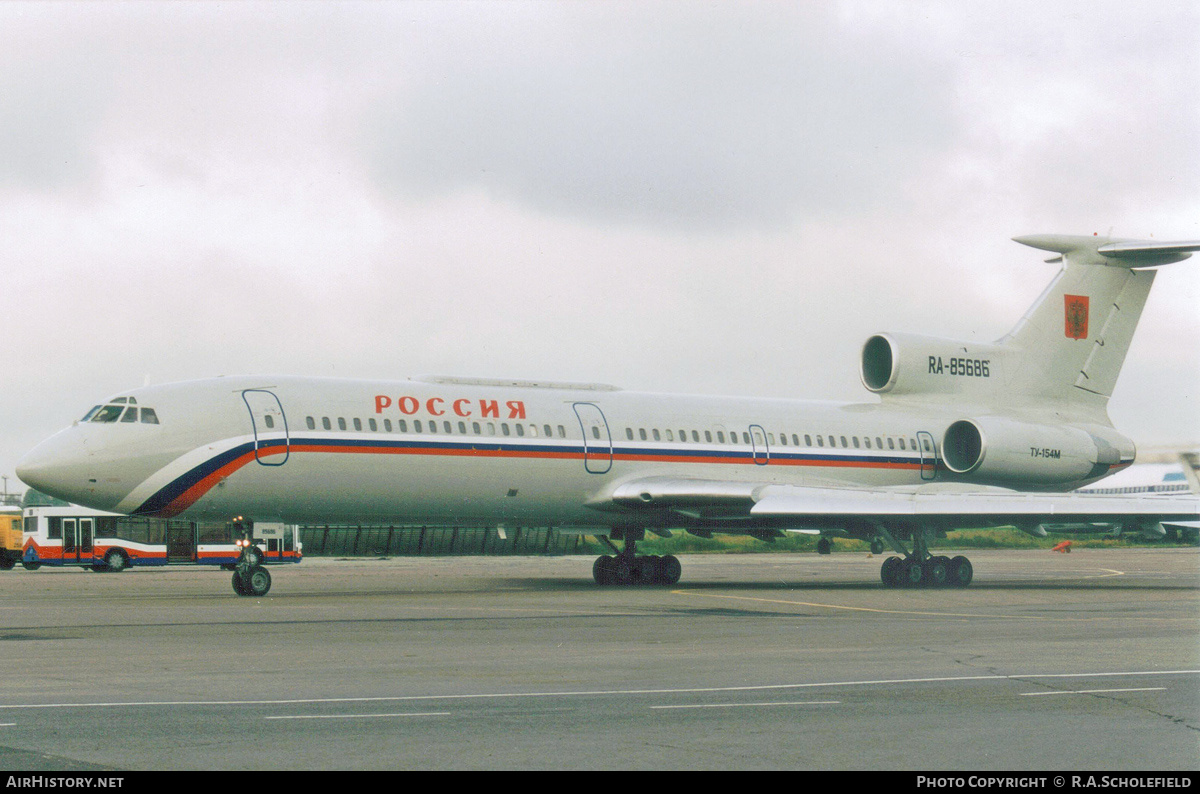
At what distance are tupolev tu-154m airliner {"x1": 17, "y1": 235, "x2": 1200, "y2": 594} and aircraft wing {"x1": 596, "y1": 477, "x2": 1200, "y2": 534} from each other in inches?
2.6

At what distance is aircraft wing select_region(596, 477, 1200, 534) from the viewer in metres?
28.9

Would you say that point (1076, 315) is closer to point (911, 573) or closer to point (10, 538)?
point (911, 573)

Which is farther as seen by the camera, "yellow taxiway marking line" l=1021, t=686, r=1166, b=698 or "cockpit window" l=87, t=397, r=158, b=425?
"cockpit window" l=87, t=397, r=158, b=425

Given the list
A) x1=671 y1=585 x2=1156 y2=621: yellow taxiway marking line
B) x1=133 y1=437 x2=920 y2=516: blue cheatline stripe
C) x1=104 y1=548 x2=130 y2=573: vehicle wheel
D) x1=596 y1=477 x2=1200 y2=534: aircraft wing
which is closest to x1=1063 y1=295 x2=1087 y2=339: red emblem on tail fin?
x1=133 y1=437 x2=920 y2=516: blue cheatline stripe

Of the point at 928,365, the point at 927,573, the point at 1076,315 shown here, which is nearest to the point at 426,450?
the point at 927,573

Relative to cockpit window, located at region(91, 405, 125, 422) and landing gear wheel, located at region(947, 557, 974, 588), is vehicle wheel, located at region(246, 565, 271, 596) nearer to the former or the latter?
cockpit window, located at region(91, 405, 125, 422)

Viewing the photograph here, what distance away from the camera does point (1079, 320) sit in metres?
38.6

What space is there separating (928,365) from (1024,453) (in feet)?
12.8

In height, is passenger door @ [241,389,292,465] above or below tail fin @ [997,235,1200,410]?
below

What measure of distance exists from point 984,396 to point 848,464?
230 inches

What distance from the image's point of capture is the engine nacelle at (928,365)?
36.9m

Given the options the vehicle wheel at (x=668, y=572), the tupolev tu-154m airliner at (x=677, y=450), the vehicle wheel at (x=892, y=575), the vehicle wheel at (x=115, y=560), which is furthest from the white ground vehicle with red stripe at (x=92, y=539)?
the vehicle wheel at (x=892, y=575)

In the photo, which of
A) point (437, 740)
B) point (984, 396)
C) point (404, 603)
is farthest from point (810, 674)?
point (984, 396)

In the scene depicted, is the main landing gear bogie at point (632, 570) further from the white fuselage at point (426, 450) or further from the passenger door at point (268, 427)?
the passenger door at point (268, 427)
